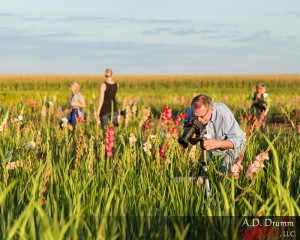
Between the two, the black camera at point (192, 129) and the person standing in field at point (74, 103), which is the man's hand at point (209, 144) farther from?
the person standing in field at point (74, 103)

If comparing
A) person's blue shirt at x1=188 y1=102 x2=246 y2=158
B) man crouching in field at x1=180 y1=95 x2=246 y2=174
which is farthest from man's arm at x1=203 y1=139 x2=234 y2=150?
person's blue shirt at x1=188 y1=102 x2=246 y2=158

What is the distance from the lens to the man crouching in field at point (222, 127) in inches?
173

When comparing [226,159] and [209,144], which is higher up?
[209,144]

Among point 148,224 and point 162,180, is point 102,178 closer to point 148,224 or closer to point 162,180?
point 162,180

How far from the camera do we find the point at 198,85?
61812 mm

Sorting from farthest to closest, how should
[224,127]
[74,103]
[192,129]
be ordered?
[74,103], [224,127], [192,129]

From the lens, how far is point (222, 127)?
475 centimetres

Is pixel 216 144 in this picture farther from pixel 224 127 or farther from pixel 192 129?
pixel 224 127

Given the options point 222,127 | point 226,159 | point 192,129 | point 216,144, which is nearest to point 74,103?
point 226,159

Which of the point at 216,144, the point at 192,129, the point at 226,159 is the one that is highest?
the point at 192,129

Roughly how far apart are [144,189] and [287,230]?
1.21 metres

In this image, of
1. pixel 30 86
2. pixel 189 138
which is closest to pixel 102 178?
pixel 189 138

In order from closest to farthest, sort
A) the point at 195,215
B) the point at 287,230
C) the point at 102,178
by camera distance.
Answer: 1. the point at 287,230
2. the point at 195,215
3. the point at 102,178

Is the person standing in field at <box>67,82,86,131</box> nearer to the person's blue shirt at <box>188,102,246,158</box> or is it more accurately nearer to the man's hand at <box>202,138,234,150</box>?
the person's blue shirt at <box>188,102,246,158</box>
